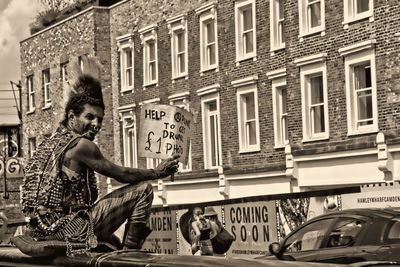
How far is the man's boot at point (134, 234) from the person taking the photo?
Result: 6.52 meters

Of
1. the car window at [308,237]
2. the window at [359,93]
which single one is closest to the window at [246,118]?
the window at [359,93]

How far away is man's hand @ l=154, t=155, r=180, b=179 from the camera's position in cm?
664

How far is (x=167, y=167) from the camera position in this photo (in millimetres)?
6680

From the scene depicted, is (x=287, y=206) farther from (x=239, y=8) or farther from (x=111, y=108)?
(x=111, y=108)

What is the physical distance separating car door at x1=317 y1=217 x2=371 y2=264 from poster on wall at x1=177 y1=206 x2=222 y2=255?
40.0 ft

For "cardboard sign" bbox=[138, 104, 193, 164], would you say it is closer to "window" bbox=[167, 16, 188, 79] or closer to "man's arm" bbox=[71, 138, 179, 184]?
"man's arm" bbox=[71, 138, 179, 184]

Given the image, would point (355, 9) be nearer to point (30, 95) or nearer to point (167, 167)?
point (167, 167)

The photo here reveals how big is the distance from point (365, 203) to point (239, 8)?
1722 centimetres

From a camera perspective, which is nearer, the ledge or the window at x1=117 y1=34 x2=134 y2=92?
the ledge

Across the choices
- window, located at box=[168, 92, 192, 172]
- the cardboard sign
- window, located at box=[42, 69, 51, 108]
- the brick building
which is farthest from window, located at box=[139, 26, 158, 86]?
the cardboard sign

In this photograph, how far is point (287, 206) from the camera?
926 inches

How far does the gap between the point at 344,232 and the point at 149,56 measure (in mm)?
31484

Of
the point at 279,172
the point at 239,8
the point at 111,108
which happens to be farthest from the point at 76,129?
the point at 111,108

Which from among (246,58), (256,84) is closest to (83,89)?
(256,84)
